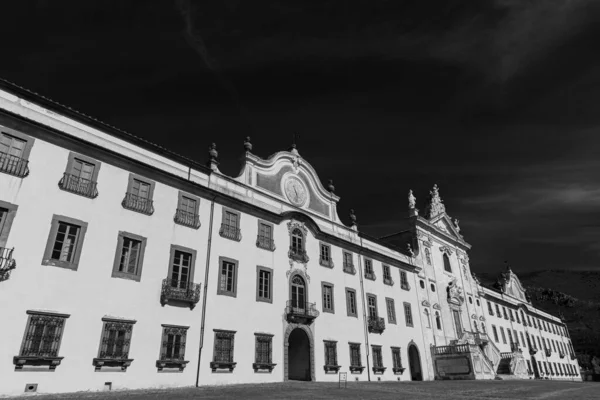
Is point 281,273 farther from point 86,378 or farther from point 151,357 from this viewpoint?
point 86,378

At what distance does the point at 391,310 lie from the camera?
3703cm

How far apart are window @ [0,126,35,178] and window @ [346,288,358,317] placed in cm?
2376

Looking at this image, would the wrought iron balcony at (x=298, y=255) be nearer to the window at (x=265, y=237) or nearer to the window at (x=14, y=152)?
the window at (x=265, y=237)

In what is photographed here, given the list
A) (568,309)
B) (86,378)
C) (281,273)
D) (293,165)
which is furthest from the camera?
(568,309)

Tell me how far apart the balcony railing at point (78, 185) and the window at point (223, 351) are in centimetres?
979

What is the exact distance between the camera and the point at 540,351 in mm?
68375

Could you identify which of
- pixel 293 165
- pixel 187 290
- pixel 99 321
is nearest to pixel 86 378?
pixel 99 321

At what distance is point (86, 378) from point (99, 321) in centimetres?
234

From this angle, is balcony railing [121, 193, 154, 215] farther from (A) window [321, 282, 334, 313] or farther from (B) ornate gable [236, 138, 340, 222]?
(A) window [321, 282, 334, 313]

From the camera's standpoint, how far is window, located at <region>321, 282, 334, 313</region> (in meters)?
30.7

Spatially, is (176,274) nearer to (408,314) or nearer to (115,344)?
(115,344)

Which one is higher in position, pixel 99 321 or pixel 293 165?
pixel 293 165

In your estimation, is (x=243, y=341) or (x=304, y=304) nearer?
(x=243, y=341)

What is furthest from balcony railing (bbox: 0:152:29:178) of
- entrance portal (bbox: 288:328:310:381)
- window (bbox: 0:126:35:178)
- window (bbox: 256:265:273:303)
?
entrance portal (bbox: 288:328:310:381)
